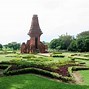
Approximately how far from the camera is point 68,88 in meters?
12.0

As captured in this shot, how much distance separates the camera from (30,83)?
12805 mm

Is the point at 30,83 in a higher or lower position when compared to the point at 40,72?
lower

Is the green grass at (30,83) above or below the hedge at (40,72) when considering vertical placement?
below

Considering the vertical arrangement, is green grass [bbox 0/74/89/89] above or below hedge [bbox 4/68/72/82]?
below

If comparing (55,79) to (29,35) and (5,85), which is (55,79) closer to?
(5,85)

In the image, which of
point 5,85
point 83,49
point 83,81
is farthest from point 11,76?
point 83,49

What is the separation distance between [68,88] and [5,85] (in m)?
3.02

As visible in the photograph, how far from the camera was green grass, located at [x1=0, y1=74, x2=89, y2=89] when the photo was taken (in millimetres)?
12117

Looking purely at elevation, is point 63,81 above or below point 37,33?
below

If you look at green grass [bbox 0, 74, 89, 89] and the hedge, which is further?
the hedge

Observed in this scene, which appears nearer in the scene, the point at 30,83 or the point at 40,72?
the point at 30,83

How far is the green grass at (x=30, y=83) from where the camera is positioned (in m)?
12.1

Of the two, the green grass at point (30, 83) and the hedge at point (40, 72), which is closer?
the green grass at point (30, 83)

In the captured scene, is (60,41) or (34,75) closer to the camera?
(34,75)
